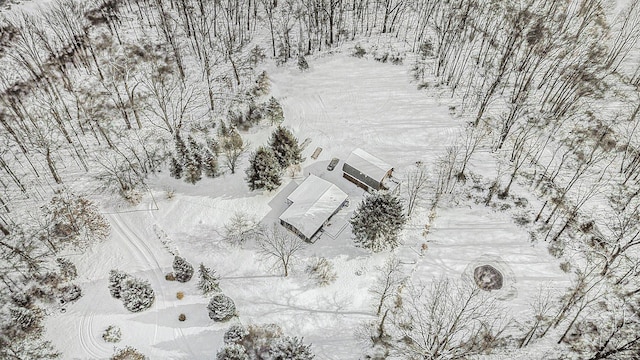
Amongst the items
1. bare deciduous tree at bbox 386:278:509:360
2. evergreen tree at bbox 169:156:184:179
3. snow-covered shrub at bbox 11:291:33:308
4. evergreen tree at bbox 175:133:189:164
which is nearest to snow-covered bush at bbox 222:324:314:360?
bare deciduous tree at bbox 386:278:509:360

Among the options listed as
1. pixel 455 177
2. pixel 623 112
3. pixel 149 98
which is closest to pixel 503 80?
pixel 623 112

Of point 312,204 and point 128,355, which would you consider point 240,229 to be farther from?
point 128,355

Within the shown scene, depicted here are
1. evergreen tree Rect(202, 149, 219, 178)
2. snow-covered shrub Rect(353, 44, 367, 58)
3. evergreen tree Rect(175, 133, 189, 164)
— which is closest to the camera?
evergreen tree Rect(175, 133, 189, 164)

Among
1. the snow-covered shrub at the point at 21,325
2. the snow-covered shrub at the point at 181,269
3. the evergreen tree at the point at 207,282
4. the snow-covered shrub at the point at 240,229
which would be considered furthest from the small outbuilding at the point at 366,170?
the snow-covered shrub at the point at 21,325

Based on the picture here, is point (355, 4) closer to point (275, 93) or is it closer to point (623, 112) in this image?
point (275, 93)

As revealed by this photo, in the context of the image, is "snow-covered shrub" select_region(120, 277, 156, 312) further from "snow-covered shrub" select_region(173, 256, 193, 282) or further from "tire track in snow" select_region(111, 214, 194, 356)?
"snow-covered shrub" select_region(173, 256, 193, 282)
